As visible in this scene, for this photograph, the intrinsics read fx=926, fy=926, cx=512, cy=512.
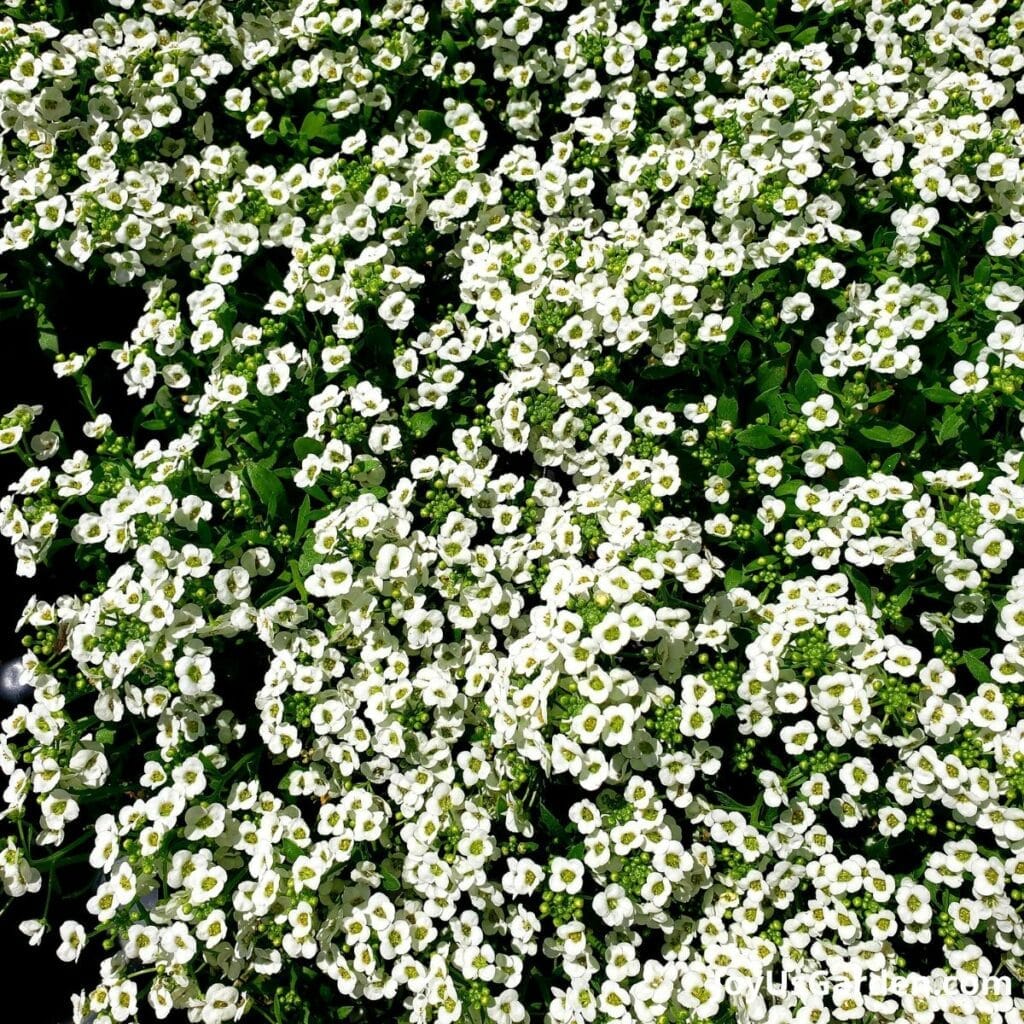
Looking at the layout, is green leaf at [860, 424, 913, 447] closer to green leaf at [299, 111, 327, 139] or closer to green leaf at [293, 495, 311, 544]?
green leaf at [293, 495, 311, 544]

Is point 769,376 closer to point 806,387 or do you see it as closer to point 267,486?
point 806,387

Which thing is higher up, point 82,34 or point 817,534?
point 82,34

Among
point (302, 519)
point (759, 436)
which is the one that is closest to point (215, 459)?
point (302, 519)

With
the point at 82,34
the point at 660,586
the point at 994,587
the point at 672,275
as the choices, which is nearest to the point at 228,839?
the point at 660,586

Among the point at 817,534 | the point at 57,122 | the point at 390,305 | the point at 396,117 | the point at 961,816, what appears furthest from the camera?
the point at 396,117

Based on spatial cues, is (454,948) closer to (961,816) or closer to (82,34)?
(961,816)

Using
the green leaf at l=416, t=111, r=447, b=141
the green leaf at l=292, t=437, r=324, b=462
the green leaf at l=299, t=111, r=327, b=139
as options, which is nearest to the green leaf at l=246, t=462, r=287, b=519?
the green leaf at l=292, t=437, r=324, b=462
